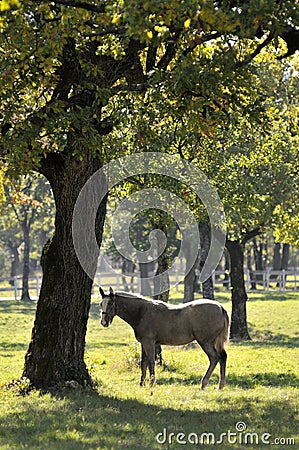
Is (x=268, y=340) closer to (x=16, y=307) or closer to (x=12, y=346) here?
(x=12, y=346)

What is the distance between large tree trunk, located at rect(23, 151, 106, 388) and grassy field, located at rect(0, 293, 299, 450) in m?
0.55

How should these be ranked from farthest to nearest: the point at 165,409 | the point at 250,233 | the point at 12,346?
the point at 250,233, the point at 12,346, the point at 165,409

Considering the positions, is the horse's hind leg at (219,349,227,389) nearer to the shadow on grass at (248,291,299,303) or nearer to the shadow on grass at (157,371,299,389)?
the shadow on grass at (157,371,299,389)

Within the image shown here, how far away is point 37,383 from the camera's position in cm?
1334

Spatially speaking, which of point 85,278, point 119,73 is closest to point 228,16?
point 119,73

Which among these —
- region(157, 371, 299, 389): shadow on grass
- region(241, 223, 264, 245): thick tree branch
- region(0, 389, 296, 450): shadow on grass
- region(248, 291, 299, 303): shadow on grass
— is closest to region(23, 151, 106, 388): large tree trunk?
region(0, 389, 296, 450): shadow on grass

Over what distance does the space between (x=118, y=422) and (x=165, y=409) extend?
4.62 ft

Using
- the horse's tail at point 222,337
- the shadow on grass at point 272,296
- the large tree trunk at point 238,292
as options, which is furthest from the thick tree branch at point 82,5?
the shadow on grass at point 272,296

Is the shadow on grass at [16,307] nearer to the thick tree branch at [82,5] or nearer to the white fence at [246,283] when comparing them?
the white fence at [246,283]

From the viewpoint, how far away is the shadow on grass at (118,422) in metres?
9.15

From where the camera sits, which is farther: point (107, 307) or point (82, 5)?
point (107, 307)

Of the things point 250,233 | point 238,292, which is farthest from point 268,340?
point 250,233

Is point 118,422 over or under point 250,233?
under

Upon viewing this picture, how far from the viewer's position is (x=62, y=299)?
13555 millimetres
